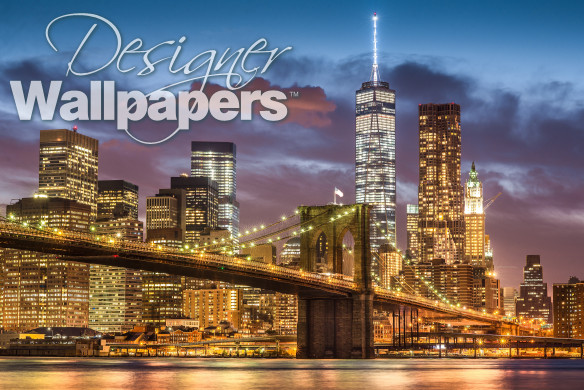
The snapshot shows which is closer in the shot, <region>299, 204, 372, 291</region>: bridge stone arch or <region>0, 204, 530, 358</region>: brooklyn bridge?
<region>0, 204, 530, 358</region>: brooklyn bridge

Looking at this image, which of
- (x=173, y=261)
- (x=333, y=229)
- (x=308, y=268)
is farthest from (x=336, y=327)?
(x=173, y=261)

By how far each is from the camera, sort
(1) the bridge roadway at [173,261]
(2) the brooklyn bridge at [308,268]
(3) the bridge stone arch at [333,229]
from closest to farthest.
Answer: (1) the bridge roadway at [173,261], (2) the brooklyn bridge at [308,268], (3) the bridge stone arch at [333,229]

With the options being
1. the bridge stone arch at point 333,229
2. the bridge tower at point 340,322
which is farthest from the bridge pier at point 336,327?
the bridge stone arch at point 333,229

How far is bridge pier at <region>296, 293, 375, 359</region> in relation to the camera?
4021 inches

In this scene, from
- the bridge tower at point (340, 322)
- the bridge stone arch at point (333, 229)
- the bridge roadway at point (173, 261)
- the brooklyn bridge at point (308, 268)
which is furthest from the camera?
the bridge stone arch at point (333, 229)

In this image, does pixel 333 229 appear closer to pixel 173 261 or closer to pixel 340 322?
pixel 340 322

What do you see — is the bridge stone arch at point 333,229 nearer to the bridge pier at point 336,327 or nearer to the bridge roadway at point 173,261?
the bridge roadway at point 173,261

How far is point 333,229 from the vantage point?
112 m

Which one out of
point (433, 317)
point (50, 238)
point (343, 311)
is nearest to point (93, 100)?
point (50, 238)

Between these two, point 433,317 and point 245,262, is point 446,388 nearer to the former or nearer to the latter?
point 245,262

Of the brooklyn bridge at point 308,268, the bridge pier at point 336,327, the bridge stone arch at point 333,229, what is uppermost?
the bridge stone arch at point 333,229

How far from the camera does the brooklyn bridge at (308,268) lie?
3162 inches

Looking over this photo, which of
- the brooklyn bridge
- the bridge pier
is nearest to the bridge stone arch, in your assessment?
the brooklyn bridge

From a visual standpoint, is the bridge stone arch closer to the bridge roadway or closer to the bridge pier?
the bridge roadway
